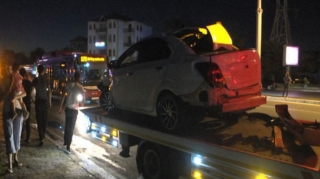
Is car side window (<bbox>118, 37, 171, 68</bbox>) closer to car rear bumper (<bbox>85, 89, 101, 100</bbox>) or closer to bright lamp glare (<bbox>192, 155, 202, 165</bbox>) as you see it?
bright lamp glare (<bbox>192, 155, 202, 165</bbox>)

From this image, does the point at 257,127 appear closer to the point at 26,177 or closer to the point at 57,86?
the point at 26,177

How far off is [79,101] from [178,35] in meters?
Result: 3.54

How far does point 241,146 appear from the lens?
4551 mm

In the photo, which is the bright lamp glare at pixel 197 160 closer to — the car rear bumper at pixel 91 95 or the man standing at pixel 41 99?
the man standing at pixel 41 99

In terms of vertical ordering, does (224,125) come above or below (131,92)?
below

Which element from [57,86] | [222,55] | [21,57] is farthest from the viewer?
[21,57]

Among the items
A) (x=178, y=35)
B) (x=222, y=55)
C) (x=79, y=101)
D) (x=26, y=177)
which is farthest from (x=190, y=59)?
(x=79, y=101)

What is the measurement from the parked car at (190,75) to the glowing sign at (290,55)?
22743 mm

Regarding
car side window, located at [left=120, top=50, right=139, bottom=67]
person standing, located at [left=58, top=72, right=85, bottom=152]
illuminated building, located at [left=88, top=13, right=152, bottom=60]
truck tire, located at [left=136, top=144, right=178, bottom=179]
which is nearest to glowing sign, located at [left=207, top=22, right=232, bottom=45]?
car side window, located at [left=120, top=50, right=139, bottom=67]

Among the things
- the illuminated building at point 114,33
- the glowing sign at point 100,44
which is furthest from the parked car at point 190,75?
the glowing sign at point 100,44

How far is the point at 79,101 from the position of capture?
8.94 metres

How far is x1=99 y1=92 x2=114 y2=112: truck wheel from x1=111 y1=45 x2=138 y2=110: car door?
0.25 m

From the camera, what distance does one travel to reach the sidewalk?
6.71 metres

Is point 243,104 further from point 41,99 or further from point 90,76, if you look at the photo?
point 90,76
